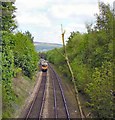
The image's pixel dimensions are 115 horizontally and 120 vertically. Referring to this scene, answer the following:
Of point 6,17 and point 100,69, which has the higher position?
point 6,17

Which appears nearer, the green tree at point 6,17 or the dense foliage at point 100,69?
the dense foliage at point 100,69

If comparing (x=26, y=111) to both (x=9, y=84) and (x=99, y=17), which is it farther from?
(x=99, y=17)

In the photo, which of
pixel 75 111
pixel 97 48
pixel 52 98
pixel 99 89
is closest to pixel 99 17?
pixel 97 48

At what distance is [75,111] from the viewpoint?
1000 inches

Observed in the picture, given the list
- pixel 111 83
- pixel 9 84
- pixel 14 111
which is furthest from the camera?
pixel 9 84

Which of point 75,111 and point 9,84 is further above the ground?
point 9,84

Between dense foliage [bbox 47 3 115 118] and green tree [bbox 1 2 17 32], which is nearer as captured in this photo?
dense foliage [bbox 47 3 115 118]

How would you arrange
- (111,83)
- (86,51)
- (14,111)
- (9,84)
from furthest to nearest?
(86,51) → (9,84) → (14,111) → (111,83)

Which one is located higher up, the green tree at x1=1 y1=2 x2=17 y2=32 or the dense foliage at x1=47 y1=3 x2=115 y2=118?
the green tree at x1=1 y1=2 x2=17 y2=32

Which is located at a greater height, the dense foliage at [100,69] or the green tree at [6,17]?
the green tree at [6,17]

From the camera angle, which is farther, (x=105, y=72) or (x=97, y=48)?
(x=97, y=48)

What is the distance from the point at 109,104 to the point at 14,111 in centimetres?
919

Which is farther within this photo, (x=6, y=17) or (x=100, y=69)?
(x=6, y=17)

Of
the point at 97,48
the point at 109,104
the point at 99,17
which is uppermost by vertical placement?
the point at 99,17
